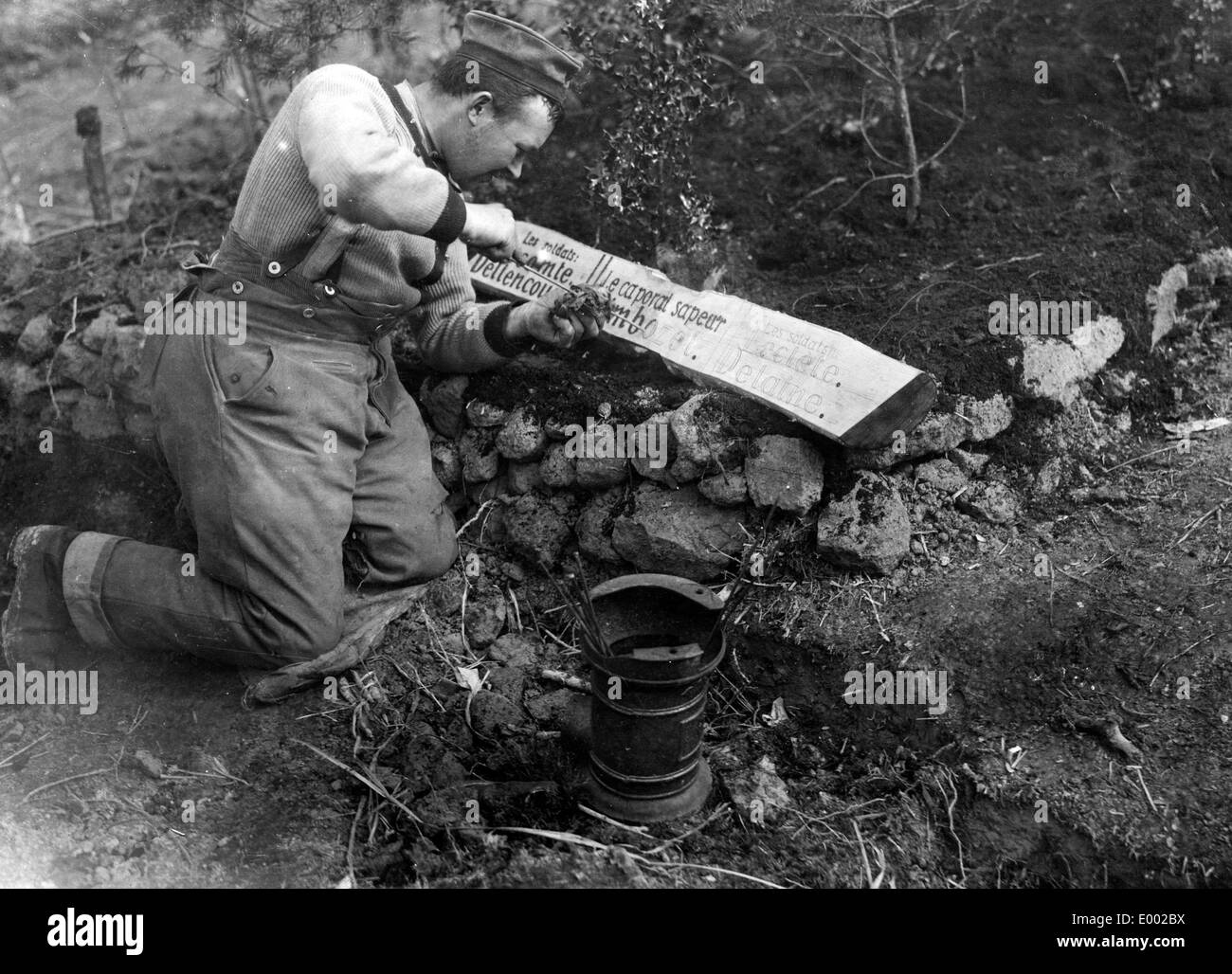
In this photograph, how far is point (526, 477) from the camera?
420 cm

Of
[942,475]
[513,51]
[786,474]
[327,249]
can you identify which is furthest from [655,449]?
[513,51]

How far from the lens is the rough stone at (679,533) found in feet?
12.5

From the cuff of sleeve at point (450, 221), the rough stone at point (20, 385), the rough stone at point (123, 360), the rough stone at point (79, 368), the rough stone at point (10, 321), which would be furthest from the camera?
the rough stone at point (10, 321)

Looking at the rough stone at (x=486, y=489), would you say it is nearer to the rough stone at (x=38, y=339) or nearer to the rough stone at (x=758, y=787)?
the rough stone at (x=758, y=787)

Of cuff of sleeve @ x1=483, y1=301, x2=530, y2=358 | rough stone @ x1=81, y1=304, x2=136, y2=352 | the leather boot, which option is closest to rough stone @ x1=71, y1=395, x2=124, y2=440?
rough stone @ x1=81, y1=304, x2=136, y2=352

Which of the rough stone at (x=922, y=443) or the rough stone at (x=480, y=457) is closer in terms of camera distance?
the rough stone at (x=922, y=443)

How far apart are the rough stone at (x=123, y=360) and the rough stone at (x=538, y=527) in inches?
71.9

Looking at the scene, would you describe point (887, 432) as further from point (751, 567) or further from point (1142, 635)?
point (1142, 635)

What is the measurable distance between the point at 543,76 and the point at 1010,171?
2.64m

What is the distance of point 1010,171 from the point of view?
16.8 ft

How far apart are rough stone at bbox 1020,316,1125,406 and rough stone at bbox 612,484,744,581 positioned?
125 cm

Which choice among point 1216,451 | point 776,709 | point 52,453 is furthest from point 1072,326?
point 52,453

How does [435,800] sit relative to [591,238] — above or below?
below

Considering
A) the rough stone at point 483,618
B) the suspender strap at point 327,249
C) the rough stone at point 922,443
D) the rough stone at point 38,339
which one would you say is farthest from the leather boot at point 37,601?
the rough stone at point 922,443
